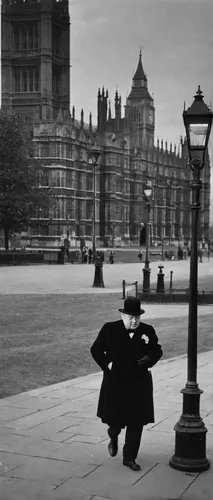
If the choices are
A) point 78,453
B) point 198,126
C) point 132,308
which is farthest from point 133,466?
point 198,126

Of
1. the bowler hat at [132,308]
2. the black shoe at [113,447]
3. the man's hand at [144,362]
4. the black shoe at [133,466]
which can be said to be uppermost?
the bowler hat at [132,308]

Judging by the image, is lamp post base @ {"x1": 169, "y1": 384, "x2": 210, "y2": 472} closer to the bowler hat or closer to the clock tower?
the bowler hat

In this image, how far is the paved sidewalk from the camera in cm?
566

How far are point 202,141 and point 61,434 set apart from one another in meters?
3.41

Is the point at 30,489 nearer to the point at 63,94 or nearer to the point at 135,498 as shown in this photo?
the point at 135,498

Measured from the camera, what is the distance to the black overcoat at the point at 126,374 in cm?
614

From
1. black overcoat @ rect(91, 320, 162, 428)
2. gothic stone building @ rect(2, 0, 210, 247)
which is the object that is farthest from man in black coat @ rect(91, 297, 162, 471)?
gothic stone building @ rect(2, 0, 210, 247)

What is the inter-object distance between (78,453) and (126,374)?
1.09 meters

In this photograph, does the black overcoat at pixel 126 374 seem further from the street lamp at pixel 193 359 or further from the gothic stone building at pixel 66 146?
the gothic stone building at pixel 66 146

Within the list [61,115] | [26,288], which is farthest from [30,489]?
[61,115]

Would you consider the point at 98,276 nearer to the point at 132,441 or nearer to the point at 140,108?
the point at 132,441

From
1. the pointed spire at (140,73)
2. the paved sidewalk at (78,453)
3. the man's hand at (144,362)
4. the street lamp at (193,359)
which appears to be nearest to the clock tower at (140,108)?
the pointed spire at (140,73)

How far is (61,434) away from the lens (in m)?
7.35

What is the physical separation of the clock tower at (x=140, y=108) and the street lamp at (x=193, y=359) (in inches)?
5653
